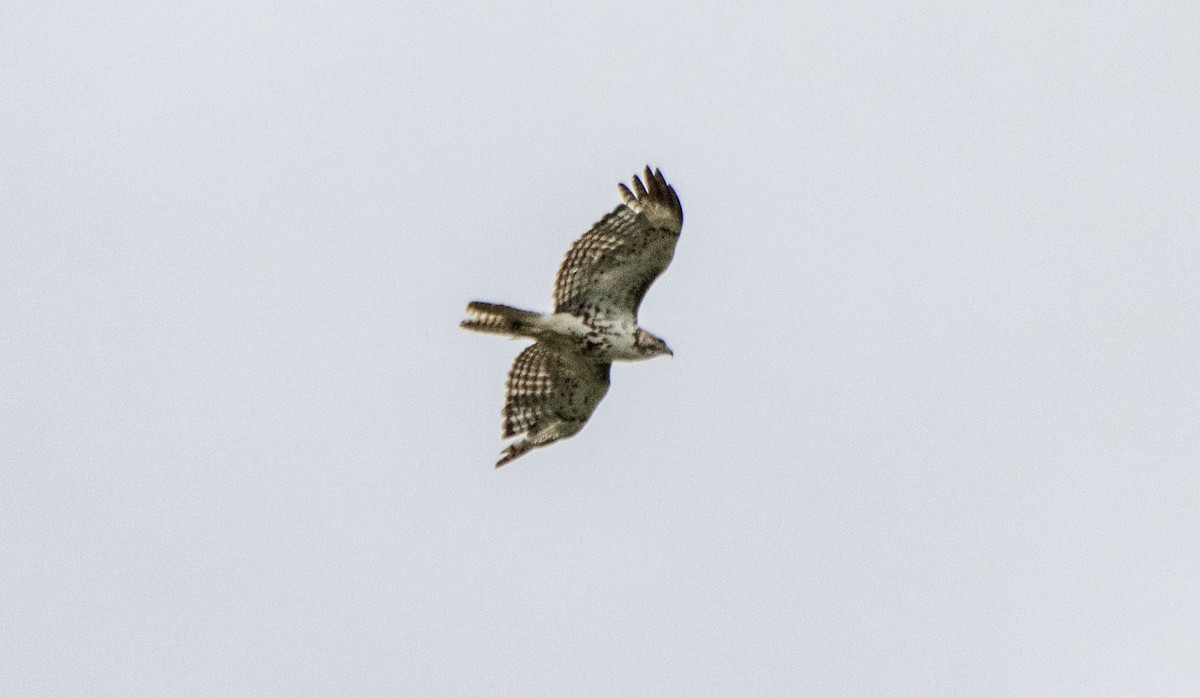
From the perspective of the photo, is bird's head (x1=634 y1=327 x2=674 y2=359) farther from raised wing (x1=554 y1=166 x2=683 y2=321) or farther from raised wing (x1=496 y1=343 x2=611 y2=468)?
raised wing (x1=496 y1=343 x2=611 y2=468)

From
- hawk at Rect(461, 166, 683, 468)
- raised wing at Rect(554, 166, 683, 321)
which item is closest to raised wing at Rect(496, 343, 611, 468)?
hawk at Rect(461, 166, 683, 468)

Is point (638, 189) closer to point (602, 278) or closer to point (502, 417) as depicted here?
point (602, 278)

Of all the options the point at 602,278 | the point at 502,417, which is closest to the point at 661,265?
the point at 602,278

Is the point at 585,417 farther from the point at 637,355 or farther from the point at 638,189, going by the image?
the point at 638,189

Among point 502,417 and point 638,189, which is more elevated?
point 638,189

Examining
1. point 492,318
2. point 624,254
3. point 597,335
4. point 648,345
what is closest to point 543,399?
point 597,335

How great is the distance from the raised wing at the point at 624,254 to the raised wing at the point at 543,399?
24.0 inches

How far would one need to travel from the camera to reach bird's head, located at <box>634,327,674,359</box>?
2002cm

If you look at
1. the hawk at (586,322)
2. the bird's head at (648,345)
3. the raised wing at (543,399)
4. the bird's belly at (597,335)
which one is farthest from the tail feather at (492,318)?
the bird's head at (648,345)

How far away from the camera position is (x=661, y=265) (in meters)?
19.9

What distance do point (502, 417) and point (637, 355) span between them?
1416mm

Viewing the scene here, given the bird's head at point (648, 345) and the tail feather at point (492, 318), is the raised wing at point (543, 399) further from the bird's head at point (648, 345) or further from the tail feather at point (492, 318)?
the tail feather at point (492, 318)

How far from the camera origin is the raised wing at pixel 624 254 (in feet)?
63.7

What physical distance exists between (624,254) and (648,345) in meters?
0.85
